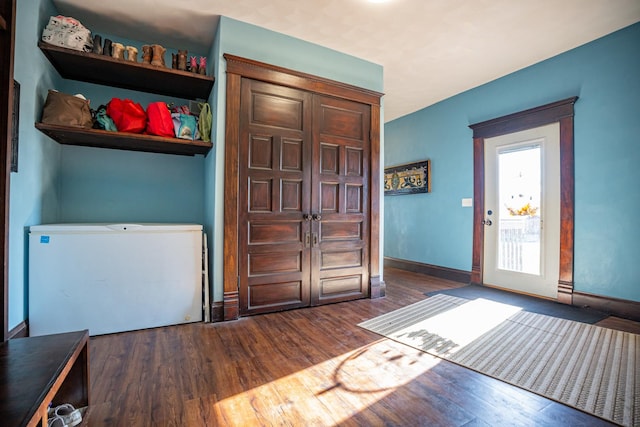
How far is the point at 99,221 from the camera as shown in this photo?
287 cm

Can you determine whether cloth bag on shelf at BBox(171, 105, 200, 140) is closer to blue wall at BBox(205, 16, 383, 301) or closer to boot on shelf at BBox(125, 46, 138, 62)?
blue wall at BBox(205, 16, 383, 301)

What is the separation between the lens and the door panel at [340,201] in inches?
121

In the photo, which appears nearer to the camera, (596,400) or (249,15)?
(596,400)

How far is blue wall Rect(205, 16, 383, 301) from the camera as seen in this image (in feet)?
8.64

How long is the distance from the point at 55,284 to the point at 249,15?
2777mm

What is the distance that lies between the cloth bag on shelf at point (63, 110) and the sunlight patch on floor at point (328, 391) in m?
2.40

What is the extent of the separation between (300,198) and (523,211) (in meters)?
2.83

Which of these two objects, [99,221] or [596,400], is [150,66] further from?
[596,400]

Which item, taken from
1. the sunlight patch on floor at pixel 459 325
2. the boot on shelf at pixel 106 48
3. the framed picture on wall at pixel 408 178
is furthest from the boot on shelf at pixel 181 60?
the framed picture on wall at pixel 408 178

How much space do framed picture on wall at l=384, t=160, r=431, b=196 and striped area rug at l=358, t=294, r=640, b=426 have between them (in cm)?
231

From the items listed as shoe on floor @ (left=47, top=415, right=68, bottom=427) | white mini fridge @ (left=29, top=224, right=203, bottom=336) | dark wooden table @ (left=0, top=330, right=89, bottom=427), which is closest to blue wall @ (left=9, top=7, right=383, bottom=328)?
white mini fridge @ (left=29, top=224, right=203, bottom=336)

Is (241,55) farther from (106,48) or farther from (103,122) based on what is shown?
(103,122)

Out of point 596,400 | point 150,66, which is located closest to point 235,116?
point 150,66

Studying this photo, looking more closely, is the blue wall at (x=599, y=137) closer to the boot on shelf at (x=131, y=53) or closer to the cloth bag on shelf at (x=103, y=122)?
the boot on shelf at (x=131, y=53)
